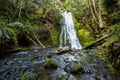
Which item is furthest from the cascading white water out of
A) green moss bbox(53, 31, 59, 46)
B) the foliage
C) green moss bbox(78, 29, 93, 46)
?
the foliage

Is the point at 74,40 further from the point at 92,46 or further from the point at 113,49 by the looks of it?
the point at 113,49

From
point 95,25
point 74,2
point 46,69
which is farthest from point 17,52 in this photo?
point 74,2

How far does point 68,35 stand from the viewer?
16.6 meters

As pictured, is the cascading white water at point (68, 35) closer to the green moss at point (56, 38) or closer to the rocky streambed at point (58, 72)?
the green moss at point (56, 38)

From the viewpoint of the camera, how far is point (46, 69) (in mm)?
7176

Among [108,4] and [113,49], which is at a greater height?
[108,4]

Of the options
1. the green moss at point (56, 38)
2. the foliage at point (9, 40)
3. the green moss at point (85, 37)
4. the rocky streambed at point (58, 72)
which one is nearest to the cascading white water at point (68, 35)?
the green moss at point (56, 38)

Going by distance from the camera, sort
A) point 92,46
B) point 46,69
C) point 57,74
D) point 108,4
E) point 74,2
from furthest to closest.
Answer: point 74,2 < point 92,46 < point 108,4 < point 46,69 < point 57,74

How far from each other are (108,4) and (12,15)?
789 cm

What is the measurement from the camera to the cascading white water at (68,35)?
51.0 ft

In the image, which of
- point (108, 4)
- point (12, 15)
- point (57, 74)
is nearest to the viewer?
point (57, 74)

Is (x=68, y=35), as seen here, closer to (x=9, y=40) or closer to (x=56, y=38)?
(x=56, y=38)

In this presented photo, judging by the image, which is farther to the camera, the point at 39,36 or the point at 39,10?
the point at 39,10

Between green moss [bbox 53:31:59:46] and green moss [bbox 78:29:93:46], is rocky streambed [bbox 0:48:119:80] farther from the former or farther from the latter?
green moss [bbox 78:29:93:46]
